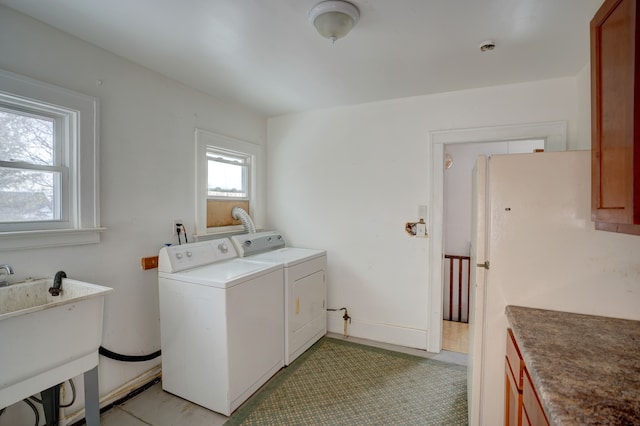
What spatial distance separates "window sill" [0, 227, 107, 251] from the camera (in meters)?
1.54

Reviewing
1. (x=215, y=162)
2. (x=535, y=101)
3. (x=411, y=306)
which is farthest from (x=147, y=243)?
(x=535, y=101)

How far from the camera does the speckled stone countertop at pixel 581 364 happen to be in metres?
0.75

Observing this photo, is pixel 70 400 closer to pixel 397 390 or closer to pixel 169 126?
pixel 169 126

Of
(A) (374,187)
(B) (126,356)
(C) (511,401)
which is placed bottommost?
(B) (126,356)

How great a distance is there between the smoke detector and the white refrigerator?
0.85 meters

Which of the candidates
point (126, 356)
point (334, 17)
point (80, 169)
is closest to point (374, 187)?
point (334, 17)

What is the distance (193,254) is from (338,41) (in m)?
1.78

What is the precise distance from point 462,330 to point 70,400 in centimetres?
336

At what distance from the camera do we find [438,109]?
269cm

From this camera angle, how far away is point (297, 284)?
2572mm

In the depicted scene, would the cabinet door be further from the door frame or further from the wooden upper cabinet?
the door frame

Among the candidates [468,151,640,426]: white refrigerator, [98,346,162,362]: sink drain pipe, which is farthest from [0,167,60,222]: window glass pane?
[468,151,640,426]: white refrigerator

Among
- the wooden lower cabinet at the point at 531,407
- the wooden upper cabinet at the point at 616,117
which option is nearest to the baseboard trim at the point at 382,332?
the wooden lower cabinet at the point at 531,407

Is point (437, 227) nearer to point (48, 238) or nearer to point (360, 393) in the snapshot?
point (360, 393)
